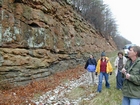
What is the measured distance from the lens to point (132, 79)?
4016 millimetres

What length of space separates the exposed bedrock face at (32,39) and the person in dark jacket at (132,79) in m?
7.49

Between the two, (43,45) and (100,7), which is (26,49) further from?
(100,7)

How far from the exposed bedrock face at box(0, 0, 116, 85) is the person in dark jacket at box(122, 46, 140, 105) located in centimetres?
749

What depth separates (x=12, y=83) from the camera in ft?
34.7

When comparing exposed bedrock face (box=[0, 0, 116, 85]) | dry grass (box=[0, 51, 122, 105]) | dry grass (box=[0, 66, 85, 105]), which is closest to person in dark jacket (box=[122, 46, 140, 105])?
dry grass (box=[0, 51, 122, 105])

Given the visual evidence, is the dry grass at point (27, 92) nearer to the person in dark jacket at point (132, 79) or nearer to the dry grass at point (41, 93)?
the dry grass at point (41, 93)

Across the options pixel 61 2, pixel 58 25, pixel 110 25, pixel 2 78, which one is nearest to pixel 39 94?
pixel 2 78

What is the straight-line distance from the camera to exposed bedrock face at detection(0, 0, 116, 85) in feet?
34.7

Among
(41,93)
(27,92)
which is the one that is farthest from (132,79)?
(27,92)

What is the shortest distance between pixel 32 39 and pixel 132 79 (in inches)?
361

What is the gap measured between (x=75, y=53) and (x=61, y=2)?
5435 mm

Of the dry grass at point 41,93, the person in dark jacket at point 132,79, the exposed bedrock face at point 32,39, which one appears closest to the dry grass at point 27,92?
the dry grass at point 41,93

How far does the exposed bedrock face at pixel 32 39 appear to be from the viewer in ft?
34.7

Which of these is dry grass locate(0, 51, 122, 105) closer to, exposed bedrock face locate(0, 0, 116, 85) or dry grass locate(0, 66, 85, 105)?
dry grass locate(0, 66, 85, 105)
